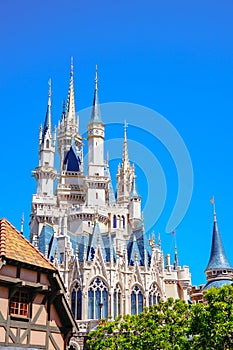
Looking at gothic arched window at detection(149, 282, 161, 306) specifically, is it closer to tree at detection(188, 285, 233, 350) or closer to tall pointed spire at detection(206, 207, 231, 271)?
tall pointed spire at detection(206, 207, 231, 271)

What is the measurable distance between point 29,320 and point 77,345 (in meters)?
34.3

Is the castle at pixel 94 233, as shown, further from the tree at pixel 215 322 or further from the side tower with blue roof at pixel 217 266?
the tree at pixel 215 322

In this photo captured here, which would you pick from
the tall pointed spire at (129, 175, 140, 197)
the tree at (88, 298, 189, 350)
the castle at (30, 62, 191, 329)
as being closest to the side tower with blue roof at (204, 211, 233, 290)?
the castle at (30, 62, 191, 329)

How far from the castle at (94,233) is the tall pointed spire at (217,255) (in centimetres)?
455

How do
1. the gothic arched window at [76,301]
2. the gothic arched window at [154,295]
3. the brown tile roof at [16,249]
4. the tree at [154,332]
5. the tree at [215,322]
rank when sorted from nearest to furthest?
the brown tile roof at [16,249] → the tree at [215,322] → the tree at [154,332] → the gothic arched window at [76,301] → the gothic arched window at [154,295]

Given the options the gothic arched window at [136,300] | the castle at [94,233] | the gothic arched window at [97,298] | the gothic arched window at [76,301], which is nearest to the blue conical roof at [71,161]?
the castle at [94,233]

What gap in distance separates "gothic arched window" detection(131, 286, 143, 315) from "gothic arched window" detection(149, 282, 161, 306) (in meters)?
1.64

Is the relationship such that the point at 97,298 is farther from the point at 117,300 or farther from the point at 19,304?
the point at 19,304

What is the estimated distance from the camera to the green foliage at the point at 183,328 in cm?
3017

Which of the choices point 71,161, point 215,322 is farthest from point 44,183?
point 215,322

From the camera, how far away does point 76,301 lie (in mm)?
65188

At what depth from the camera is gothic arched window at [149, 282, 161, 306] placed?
69.6 metres

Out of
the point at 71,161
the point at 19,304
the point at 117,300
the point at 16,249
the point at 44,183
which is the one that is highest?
the point at 71,161

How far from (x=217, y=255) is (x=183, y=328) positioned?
4791 cm
